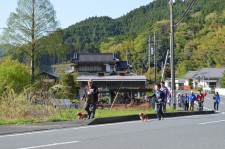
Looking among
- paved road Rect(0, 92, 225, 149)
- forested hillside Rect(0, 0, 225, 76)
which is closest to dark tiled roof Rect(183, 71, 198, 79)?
forested hillside Rect(0, 0, 225, 76)

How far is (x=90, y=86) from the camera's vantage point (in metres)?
16.3

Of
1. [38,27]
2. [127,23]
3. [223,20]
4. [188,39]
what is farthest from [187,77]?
[127,23]

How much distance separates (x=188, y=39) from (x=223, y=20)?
22.1 metres

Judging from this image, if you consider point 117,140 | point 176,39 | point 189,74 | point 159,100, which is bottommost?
point 117,140

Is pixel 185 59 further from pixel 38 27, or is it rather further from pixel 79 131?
pixel 79 131

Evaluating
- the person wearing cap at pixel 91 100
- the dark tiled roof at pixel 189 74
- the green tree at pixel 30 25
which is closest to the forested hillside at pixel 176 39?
the dark tiled roof at pixel 189 74

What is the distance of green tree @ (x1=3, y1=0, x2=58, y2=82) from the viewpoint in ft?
137

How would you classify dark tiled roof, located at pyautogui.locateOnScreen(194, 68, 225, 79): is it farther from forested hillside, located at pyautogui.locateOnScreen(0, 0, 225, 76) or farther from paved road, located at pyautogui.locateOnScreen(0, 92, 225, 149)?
paved road, located at pyautogui.locateOnScreen(0, 92, 225, 149)

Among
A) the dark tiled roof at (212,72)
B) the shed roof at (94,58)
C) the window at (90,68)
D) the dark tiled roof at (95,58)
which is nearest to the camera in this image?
the shed roof at (94,58)

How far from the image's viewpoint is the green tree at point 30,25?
41.8 m

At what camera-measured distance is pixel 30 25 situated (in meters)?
42.0

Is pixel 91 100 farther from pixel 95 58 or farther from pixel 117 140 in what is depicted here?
pixel 95 58

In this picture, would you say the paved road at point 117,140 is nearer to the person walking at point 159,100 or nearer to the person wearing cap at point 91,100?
the person wearing cap at point 91,100

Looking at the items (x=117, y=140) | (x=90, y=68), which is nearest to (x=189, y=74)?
(x=90, y=68)
